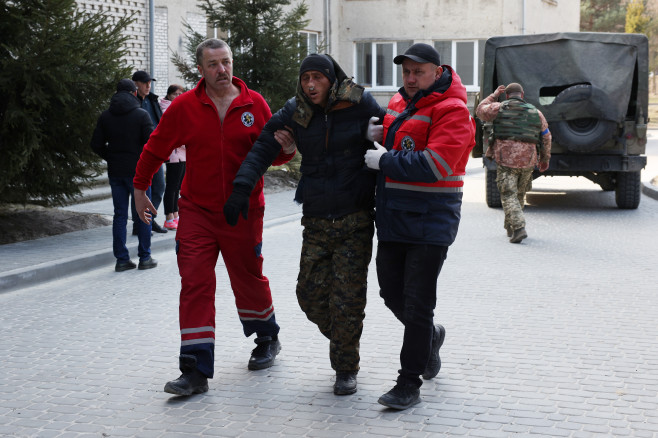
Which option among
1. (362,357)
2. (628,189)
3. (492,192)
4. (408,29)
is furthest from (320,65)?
(408,29)

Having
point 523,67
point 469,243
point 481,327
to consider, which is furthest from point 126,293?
point 523,67

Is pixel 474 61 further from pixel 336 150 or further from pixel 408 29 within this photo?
pixel 336 150

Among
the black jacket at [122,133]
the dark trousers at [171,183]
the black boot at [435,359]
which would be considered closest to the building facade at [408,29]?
the dark trousers at [171,183]

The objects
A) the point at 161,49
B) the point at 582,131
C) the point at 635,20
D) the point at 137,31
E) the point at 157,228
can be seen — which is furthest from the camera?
the point at 635,20

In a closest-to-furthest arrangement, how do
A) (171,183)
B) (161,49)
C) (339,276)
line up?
(339,276) → (171,183) → (161,49)

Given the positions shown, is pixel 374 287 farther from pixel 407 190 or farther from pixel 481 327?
pixel 407 190

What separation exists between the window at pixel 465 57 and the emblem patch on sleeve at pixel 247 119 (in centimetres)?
2897

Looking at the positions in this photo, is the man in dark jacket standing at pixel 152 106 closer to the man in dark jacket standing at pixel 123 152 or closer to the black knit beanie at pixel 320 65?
the man in dark jacket standing at pixel 123 152

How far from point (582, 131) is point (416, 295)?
30.9 feet

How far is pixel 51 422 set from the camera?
15.1ft

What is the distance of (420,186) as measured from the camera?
183 inches

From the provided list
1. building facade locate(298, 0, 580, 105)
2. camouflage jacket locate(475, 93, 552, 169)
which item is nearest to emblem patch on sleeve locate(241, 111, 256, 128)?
camouflage jacket locate(475, 93, 552, 169)

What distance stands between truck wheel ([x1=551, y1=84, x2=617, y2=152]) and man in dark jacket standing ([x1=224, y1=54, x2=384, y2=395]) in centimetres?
895

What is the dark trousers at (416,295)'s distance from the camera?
4699 millimetres
